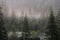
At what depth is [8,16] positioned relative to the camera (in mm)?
1491

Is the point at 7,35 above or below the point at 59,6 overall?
below

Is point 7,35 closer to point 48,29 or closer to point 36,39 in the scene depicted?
point 36,39

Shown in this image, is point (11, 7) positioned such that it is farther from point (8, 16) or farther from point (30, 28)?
point (30, 28)

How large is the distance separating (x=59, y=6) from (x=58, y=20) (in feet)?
0.47

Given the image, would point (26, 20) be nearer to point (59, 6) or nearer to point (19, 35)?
point (19, 35)

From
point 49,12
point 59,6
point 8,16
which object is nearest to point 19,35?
point 8,16

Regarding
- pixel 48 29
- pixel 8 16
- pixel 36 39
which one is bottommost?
pixel 36 39

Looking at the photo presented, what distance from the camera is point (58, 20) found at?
1.46 m

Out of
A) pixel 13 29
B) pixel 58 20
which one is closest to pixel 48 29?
pixel 58 20

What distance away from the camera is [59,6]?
147 cm

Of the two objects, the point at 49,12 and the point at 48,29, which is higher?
the point at 49,12

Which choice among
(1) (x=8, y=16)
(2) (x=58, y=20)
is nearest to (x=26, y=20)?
(1) (x=8, y=16)

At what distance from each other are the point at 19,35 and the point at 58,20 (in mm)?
426

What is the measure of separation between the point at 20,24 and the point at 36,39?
22 cm
